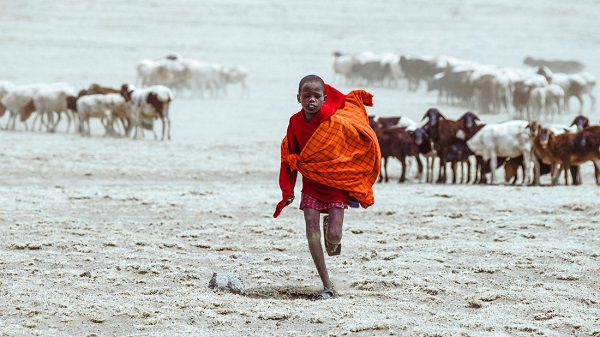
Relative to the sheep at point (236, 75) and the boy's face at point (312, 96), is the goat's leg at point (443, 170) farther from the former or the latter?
the sheep at point (236, 75)

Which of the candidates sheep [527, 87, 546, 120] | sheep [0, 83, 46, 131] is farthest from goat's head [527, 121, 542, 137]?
sheep [0, 83, 46, 131]

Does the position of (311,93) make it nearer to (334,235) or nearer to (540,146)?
(334,235)

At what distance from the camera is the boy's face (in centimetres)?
598

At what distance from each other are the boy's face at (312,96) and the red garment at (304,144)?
0.11 metres

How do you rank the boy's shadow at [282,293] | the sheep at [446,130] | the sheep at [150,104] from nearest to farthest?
the boy's shadow at [282,293] → the sheep at [446,130] → the sheep at [150,104]

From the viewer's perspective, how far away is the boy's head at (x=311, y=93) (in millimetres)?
5984

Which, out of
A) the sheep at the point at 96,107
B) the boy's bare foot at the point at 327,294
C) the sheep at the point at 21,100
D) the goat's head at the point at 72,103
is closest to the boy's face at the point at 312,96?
the boy's bare foot at the point at 327,294

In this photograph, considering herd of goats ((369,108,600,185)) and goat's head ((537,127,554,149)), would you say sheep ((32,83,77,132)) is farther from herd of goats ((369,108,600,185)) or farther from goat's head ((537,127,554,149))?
goat's head ((537,127,554,149))

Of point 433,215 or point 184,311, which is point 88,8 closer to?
point 433,215

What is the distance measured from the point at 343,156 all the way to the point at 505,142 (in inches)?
341

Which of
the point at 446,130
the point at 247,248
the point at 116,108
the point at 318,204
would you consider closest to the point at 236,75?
the point at 116,108

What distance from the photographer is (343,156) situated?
6188 mm

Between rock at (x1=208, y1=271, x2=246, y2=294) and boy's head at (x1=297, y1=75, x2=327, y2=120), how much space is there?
128 centimetres

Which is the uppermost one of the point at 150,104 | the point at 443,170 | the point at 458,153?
the point at 150,104
